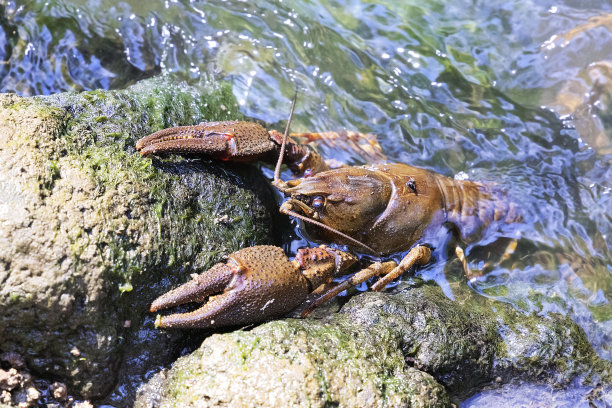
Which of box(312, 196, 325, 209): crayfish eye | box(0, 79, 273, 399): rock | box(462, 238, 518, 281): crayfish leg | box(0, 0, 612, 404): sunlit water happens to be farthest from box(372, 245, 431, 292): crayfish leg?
box(0, 0, 612, 404): sunlit water

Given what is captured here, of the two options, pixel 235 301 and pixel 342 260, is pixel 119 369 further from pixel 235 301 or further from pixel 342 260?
pixel 342 260

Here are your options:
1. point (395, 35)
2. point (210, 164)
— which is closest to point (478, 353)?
point (210, 164)

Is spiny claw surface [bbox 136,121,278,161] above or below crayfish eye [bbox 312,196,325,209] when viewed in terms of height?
above

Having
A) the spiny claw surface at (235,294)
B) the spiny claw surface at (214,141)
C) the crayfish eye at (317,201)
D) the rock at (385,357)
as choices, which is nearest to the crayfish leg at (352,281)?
the rock at (385,357)

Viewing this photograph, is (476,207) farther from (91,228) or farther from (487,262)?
(91,228)

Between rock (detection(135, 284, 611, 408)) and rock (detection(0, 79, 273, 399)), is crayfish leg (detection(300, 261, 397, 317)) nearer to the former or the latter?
rock (detection(135, 284, 611, 408))

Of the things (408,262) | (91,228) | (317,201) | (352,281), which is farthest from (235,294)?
(408,262)
